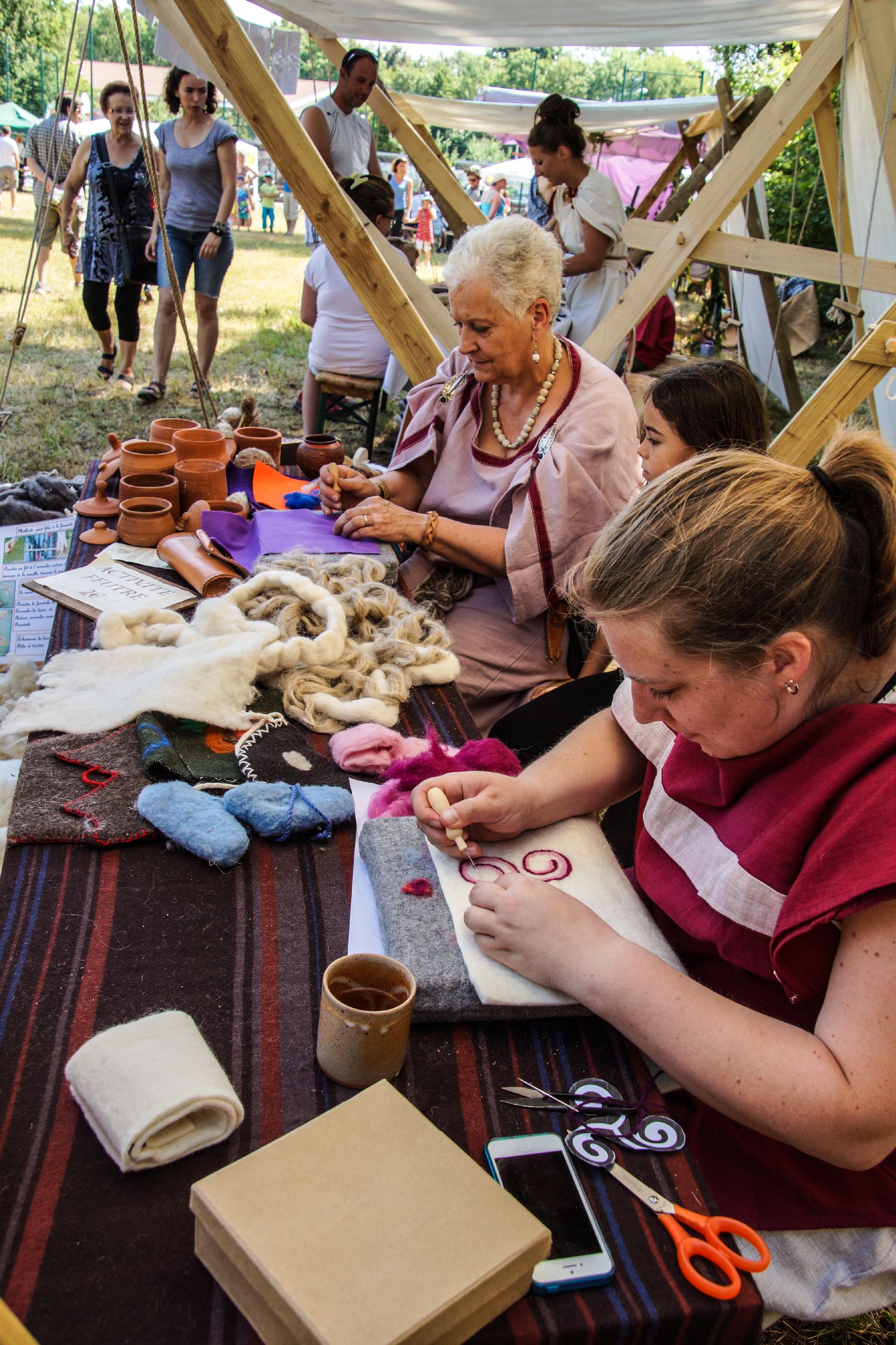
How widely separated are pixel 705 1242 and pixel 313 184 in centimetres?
327

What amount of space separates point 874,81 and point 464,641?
3.66 m

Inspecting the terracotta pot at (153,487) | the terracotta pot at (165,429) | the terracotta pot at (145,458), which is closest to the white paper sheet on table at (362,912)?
the terracotta pot at (153,487)

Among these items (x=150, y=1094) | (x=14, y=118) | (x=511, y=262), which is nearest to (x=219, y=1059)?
(x=150, y=1094)

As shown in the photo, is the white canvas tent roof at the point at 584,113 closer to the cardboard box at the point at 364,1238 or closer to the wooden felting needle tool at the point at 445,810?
the wooden felting needle tool at the point at 445,810

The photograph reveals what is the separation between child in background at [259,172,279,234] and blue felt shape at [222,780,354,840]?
80.2 feet

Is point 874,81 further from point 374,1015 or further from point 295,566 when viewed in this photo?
point 374,1015

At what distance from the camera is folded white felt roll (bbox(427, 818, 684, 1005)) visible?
1.18 meters

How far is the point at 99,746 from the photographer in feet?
5.38

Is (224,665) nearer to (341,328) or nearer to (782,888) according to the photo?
(782,888)

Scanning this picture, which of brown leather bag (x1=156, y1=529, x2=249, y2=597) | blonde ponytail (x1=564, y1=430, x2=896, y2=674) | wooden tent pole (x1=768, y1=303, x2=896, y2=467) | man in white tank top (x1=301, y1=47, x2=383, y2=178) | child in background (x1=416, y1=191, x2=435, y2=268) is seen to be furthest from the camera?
child in background (x1=416, y1=191, x2=435, y2=268)

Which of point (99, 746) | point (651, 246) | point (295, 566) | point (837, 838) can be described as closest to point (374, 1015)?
point (837, 838)

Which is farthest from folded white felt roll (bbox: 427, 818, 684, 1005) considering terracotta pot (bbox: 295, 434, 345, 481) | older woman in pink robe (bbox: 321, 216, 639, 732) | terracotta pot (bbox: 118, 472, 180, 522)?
terracotta pot (bbox: 295, 434, 345, 481)

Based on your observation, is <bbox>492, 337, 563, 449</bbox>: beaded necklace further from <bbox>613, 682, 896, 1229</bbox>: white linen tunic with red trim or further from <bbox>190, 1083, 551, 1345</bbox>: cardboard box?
<bbox>190, 1083, 551, 1345</bbox>: cardboard box

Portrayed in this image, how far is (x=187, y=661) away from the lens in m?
1.85
